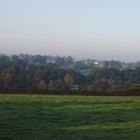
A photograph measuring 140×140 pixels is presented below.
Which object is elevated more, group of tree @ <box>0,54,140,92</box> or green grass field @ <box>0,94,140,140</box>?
group of tree @ <box>0,54,140,92</box>

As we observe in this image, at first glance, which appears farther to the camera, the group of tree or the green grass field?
the group of tree

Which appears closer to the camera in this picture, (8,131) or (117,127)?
(8,131)

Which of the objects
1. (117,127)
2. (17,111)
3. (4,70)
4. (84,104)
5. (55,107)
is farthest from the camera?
(4,70)

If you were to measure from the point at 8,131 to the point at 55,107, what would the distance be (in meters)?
5.08

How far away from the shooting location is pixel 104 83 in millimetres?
46625

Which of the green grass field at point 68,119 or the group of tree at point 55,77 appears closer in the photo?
the green grass field at point 68,119

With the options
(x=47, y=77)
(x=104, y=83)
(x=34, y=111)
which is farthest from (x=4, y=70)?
(x=34, y=111)

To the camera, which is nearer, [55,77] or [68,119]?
[68,119]

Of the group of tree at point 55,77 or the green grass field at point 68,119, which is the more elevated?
the group of tree at point 55,77

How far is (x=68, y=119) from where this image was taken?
42.9 ft

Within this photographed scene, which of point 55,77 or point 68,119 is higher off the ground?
point 55,77

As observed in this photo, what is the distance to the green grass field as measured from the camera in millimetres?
10398

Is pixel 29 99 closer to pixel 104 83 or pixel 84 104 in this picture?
pixel 84 104

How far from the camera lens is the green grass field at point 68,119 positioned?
10398 mm
